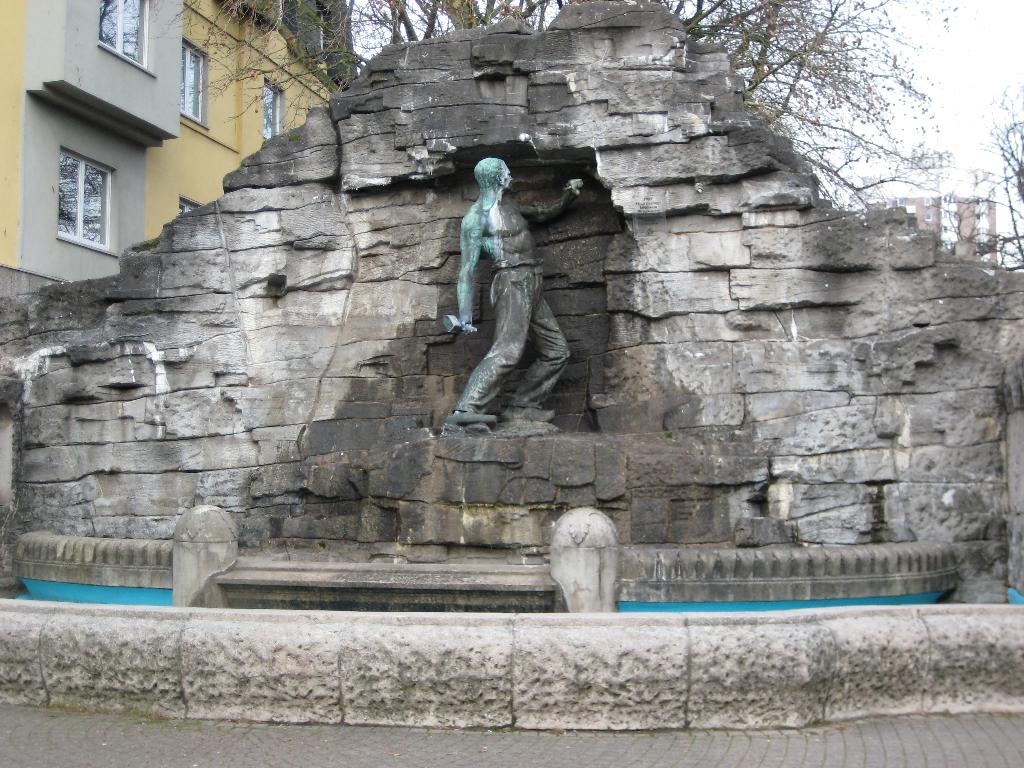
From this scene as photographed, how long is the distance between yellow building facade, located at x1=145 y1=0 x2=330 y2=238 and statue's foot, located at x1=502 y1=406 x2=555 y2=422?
977 centimetres

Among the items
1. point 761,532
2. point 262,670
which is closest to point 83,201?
point 761,532

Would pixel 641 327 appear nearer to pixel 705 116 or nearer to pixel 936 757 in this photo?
pixel 705 116

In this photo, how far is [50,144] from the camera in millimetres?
16203

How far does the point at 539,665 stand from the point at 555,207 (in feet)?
18.7

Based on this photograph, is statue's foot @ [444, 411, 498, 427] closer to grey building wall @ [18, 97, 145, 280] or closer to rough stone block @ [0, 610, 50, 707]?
rough stone block @ [0, 610, 50, 707]

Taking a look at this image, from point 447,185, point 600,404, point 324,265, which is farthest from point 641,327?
point 324,265

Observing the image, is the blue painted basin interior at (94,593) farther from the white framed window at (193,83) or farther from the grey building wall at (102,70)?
the white framed window at (193,83)

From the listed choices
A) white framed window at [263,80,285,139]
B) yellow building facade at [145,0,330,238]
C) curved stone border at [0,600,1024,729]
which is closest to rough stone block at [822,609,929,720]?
curved stone border at [0,600,1024,729]

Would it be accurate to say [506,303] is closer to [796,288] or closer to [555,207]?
[555,207]

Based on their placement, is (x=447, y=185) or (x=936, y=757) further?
(x=447, y=185)

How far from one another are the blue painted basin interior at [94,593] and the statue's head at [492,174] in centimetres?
430

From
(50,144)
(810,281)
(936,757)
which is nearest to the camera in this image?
(936,757)

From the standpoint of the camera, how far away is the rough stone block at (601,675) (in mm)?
5465

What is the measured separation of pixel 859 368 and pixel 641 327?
1883mm
